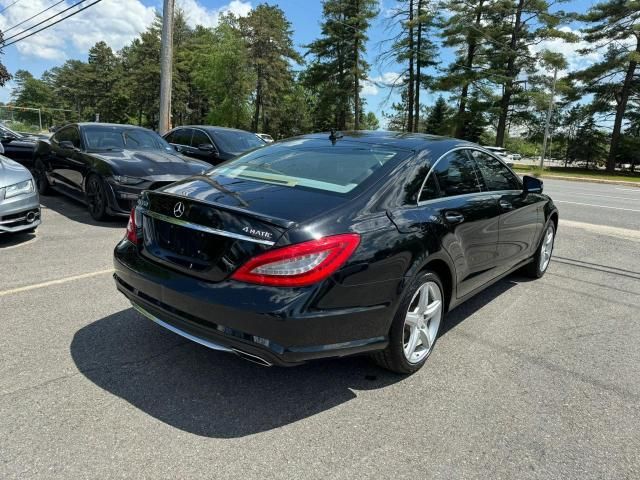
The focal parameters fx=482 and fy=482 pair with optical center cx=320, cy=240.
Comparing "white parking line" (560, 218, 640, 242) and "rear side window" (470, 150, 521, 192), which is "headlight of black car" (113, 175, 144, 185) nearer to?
"rear side window" (470, 150, 521, 192)

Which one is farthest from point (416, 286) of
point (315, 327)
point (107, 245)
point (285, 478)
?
point (107, 245)

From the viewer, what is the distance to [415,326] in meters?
3.05

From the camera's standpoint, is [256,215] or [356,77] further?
[356,77]

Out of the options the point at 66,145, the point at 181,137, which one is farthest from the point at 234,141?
the point at 66,145

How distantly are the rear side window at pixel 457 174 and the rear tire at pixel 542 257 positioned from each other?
1.80 meters

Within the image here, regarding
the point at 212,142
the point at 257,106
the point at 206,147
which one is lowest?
the point at 206,147

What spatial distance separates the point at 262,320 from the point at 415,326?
1129 mm

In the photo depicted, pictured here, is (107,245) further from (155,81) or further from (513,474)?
(155,81)

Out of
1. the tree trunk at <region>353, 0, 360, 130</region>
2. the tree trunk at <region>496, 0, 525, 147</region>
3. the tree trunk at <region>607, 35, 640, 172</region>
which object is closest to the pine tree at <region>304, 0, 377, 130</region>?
the tree trunk at <region>353, 0, 360, 130</region>

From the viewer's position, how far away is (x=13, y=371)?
2850 mm

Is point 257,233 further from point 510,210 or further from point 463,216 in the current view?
point 510,210

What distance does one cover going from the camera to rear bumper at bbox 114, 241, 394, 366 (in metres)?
2.37

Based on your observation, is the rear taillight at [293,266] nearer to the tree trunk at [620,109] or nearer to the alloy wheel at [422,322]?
the alloy wheel at [422,322]

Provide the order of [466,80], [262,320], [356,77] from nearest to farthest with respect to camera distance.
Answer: [262,320] → [466,80] → [356,77]
